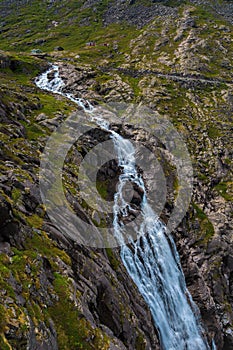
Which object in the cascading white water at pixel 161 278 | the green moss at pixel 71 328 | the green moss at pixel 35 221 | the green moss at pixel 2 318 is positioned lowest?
the cascading white water at pixel 161 278

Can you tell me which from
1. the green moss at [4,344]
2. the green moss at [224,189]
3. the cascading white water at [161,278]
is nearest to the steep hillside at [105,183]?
the green moss at [4,344]

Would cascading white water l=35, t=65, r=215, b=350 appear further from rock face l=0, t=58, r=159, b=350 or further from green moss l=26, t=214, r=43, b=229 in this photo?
green moss l=26, t=214, r=43, b=229

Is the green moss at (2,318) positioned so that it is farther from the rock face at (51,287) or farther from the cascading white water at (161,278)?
the cascading white water at (161,278)

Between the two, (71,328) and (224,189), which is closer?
(71,328)

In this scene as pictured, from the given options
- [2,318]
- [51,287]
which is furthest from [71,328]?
[2,318]

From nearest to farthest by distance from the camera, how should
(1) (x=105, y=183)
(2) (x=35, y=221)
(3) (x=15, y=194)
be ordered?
(2) (x=35, y=221) < (3) (x=15, y=194) < (1) (x=105, y=183)

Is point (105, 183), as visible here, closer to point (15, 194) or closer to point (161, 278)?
point (161, 278)

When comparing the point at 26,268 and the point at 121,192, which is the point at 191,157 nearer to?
the point at 121,192
